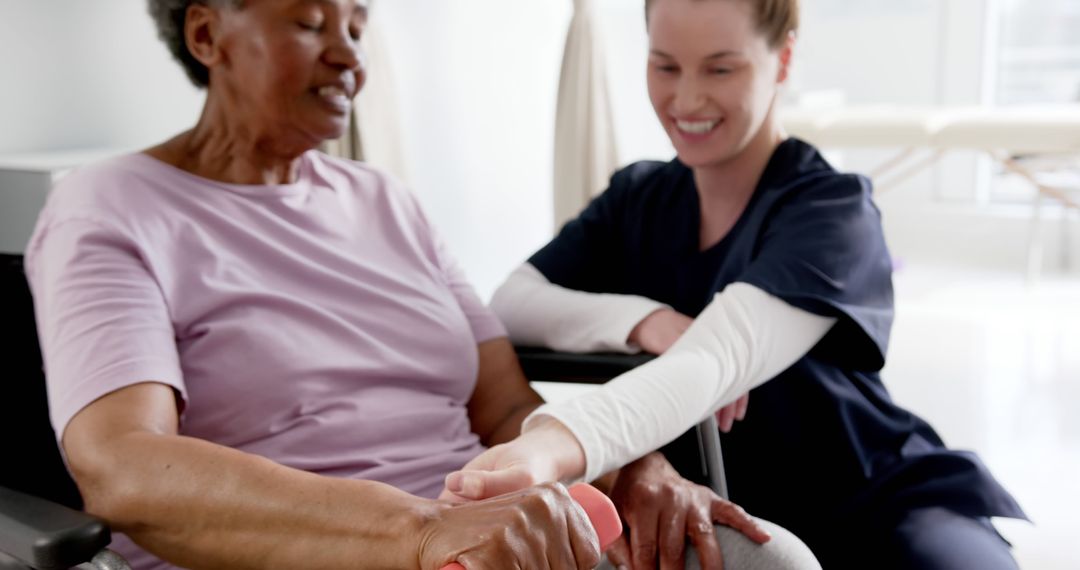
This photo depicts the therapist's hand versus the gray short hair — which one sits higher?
the gray short hair

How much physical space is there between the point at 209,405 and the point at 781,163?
2.77ft

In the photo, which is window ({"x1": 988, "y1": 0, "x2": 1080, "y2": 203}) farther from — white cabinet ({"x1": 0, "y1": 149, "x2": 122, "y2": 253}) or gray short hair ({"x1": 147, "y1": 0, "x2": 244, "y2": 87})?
white cabinet ({"x1": 0, "y1": 149, "x2": 122, "y2": 253})

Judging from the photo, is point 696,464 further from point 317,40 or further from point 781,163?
point 317,40

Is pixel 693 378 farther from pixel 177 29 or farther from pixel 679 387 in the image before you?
pixel 177 29

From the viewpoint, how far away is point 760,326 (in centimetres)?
135

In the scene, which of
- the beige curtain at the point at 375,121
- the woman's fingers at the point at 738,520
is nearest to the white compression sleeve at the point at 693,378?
the woman's fingers at the point at 738,520

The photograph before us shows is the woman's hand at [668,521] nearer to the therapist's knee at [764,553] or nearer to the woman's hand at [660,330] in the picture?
the therapist's knee at [764,553]

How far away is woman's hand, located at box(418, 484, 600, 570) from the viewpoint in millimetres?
868

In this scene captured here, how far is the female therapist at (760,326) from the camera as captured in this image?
131cm

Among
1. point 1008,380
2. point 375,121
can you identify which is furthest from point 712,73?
point 1008,380

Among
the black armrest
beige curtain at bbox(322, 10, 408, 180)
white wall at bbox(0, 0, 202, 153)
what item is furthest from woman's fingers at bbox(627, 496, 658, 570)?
beige curtain at bbox(322, 10, 408, 180)

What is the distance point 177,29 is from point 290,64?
0.18m

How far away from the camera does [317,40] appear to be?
4.49 feet

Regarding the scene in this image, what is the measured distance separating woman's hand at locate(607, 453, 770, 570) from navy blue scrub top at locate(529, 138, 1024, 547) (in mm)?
276
